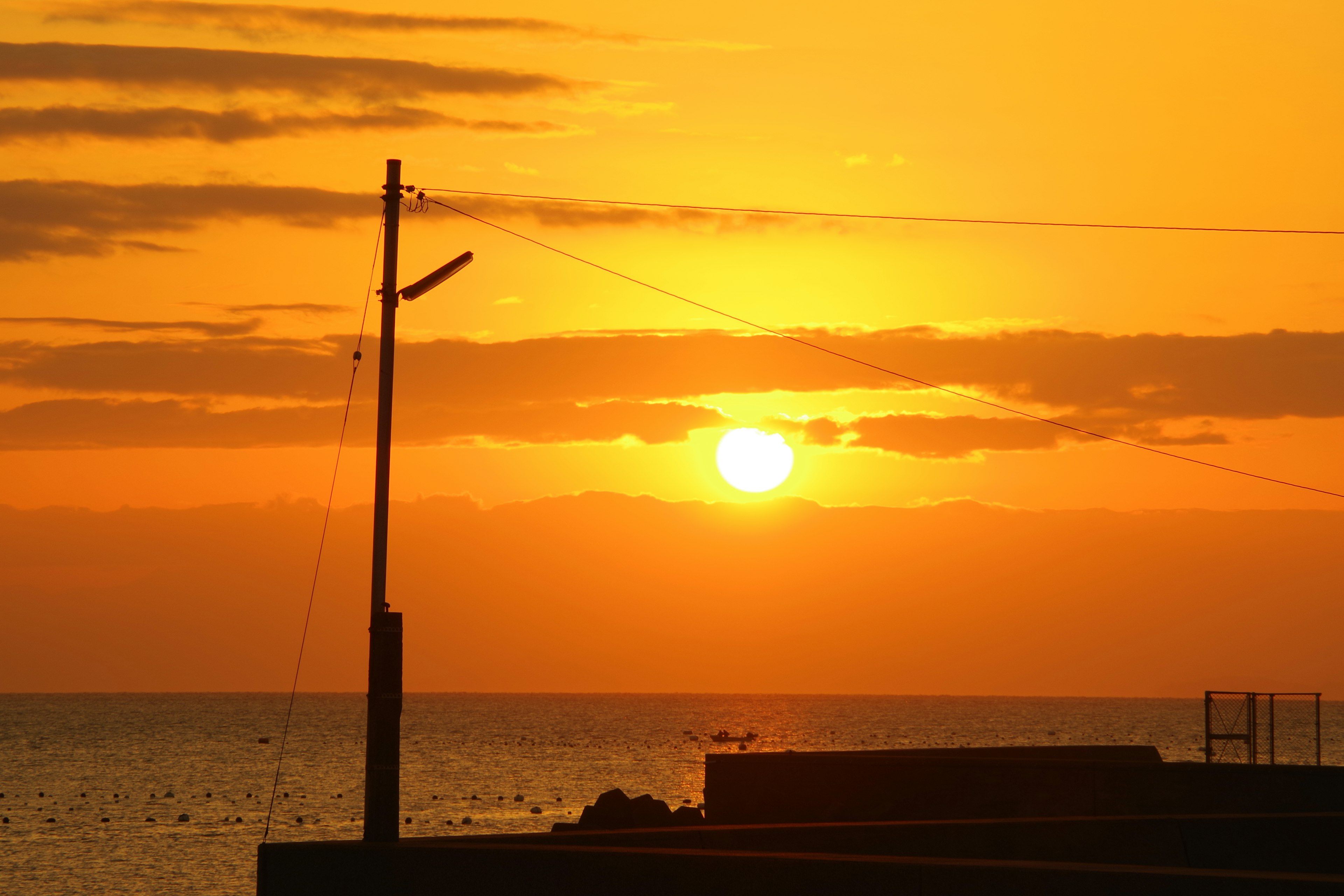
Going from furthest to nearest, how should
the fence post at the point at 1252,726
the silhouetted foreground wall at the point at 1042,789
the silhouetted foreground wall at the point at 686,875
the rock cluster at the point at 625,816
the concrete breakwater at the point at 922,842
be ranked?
the fence post at the point at 1252,726
the rock cluster at the point at 625,816
the silhouetted foreground wall at the point at 1042,789
the concrete breakwater at the point at 922,842
the silhouetted foreground wall at the point at 686,875

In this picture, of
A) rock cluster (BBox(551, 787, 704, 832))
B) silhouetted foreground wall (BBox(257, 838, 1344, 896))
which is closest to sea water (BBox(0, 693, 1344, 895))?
rock cluster (BBox(551, 787, 704, 832))

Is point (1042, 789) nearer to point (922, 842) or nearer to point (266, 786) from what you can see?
point (922, 842)

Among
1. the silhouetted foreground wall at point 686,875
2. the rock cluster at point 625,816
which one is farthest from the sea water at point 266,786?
the silhouetted foreground wall at point 686,875

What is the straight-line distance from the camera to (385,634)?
17984mm

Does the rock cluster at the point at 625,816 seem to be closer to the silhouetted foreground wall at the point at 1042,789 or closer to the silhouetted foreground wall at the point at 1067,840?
the silhouetted foreground wall at the point at 1042,789

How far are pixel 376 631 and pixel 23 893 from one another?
42757 millimetres

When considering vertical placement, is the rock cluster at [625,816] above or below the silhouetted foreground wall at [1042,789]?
below

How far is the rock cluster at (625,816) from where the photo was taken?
97.6ft

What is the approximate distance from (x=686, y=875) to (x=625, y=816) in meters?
16.5

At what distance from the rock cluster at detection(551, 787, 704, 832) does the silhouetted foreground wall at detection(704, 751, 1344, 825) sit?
5.73 metres

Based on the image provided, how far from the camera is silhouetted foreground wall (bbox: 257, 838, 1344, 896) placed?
39.5 ft

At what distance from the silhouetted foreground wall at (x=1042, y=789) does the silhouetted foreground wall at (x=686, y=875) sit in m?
9.56

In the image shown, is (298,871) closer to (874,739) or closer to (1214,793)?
(1214,793)

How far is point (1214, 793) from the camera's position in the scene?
75.3ft
